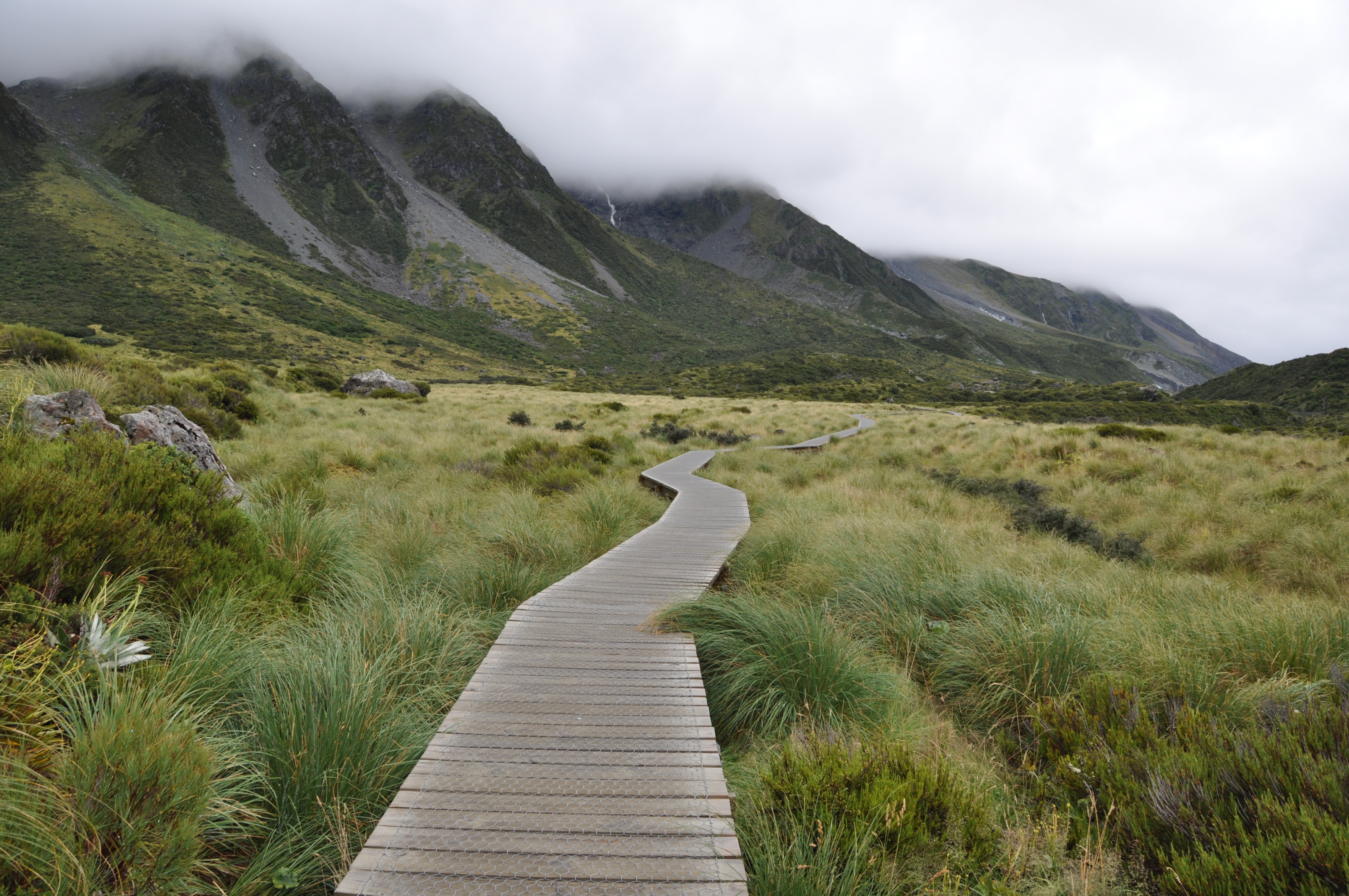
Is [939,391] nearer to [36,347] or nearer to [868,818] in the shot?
[36,347]

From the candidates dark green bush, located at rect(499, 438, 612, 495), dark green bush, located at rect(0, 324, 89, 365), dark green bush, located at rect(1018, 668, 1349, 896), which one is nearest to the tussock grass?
dark green bush, located at rect(1018, 668, 1349, 896)

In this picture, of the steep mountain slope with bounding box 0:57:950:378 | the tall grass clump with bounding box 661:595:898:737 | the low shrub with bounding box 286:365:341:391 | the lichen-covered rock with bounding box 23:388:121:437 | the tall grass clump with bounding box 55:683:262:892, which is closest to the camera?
the tall grass clump with bounding box 55:683:262:892

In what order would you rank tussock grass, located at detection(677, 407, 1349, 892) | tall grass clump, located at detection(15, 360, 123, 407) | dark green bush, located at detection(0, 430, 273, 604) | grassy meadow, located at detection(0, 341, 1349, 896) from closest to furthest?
grassy meadow, located at detection(0, 341, 1349, 896) → tussock grass, located at detection(677, 407, 1349, 892) → dark green bush, located at detection(0, 430, 273, 604) → tall grass clump, located at detection(15, 360, 123, 407)

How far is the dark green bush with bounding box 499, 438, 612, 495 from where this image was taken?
1055 cm

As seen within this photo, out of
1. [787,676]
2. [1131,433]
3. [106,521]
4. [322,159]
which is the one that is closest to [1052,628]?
[787,676]

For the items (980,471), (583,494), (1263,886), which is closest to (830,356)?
(980,471)

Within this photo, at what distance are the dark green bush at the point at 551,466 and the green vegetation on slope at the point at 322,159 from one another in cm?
15804

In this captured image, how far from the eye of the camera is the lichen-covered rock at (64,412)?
6.53 metres

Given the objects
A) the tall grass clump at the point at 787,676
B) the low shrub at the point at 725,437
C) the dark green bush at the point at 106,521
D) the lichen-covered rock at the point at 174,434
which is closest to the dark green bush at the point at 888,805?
the tall grass clump at the point at 787,676

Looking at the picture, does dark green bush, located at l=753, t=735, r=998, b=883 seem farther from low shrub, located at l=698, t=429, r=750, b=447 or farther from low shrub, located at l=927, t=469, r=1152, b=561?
low shrub, located at l=698, t=429, r=750, b=447

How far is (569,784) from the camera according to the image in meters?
2.52

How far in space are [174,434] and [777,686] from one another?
30.5ft

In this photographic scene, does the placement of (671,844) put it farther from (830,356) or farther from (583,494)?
(830,356)

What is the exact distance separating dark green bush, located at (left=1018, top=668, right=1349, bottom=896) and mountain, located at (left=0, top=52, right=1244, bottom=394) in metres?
57.5
